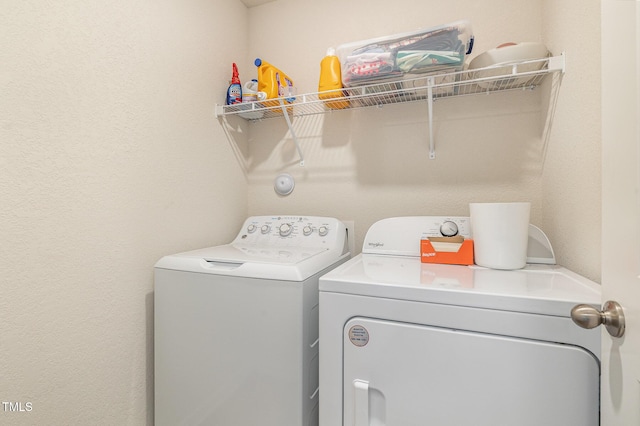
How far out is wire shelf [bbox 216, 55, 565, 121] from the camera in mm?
1183

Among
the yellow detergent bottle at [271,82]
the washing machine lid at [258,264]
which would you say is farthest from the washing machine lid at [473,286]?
the yellow detergent bottle at [271,82]

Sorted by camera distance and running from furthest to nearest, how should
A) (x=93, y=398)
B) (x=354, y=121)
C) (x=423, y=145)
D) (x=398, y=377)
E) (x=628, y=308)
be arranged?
(x=354, y=121) < (x=423, y=145) < (x=93, y=398) < (x=398, y=377) < (x=628, y=308)

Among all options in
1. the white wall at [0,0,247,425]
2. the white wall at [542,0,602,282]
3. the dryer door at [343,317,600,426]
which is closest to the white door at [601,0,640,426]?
the dryer door at [343,317,600,426]

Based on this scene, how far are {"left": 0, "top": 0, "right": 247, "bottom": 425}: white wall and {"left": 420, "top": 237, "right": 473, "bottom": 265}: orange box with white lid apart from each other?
3.59 feet

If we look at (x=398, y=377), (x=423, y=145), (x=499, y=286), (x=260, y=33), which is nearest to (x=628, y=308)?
(x=499, y=286)

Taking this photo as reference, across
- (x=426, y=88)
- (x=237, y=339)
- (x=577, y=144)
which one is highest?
(x=426, y=88)

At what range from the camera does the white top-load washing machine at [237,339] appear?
977mm

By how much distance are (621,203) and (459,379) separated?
53 cm

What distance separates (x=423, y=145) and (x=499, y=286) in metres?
0.92

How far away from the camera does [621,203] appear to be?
0.54 metres

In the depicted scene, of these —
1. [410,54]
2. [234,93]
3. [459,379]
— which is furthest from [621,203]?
[234,93]

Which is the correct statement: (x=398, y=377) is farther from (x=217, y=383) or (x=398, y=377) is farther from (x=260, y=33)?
(x=260, y=33)

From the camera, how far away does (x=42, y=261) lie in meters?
0.90

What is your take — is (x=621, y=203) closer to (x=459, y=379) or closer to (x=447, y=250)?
(x=459, y=379)
